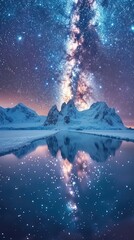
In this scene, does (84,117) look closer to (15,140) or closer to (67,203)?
(15,140)

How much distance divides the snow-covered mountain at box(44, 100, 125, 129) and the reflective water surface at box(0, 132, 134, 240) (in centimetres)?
12937

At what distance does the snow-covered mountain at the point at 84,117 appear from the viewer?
15019cm

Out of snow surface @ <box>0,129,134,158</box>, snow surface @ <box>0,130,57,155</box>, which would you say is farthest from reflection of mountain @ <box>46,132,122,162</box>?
snow surface @ <box>0,129,134,158</box>

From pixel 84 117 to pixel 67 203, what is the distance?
15582 centimetres

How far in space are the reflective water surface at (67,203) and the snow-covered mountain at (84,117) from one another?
129m

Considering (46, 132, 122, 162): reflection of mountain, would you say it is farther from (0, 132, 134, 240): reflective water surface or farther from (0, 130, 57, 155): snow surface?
(0, 132, 134, 240): reflective water surface

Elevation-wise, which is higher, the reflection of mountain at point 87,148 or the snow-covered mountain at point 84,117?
the snow-covered mountain at point 84,117

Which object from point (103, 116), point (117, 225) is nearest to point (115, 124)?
point (103, 116)

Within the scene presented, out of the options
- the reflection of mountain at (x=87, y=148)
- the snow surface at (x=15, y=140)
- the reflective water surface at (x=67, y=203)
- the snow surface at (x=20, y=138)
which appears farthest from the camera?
the snow surface at (x=20, y=138)

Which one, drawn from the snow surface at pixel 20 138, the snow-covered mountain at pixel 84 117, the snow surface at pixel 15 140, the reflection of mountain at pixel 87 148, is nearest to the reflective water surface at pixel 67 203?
the reflection of mountain at pixel 87 148

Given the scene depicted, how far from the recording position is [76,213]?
8.94 m

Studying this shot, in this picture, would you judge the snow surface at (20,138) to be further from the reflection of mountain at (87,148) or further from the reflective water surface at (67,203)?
the reflective water surface at (67,203)

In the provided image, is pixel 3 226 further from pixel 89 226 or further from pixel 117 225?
pixel 117 225

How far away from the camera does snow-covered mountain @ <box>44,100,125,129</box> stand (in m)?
150
